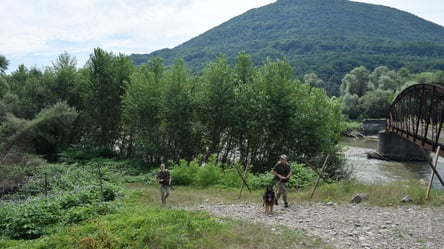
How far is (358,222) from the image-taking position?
11.6 metres

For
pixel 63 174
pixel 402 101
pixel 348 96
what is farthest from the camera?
pixel 348 96

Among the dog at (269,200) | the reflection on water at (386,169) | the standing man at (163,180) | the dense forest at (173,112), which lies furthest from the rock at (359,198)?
the reflection on water at (386,169)

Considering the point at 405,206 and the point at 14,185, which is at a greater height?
the point at 405,206

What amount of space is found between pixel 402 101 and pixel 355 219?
35.5 m

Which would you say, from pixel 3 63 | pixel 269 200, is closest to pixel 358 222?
pixel 269 200

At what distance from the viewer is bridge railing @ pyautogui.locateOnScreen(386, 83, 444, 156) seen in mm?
28641

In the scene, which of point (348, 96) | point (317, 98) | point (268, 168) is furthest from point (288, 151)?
point (348, 96)

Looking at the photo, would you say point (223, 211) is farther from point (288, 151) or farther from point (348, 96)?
point (348, 96)

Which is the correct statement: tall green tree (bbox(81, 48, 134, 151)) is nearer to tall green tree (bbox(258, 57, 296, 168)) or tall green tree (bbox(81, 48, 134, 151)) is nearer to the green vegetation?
tall green tree (bbox(258, 57, 296, 168))

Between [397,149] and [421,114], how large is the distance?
17.7 m

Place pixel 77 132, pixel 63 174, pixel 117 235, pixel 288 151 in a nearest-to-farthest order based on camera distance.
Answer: pixel 117 235
pixel 63 174
pixel 288 151
pixel 77 132

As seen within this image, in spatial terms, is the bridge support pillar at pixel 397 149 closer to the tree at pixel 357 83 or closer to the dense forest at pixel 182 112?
the dense forest at pixel 182 112

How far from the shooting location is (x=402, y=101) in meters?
42.6

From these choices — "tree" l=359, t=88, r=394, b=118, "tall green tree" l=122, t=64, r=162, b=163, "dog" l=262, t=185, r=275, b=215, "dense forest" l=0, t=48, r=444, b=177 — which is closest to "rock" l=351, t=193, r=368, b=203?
"dog" l=262, t=185, r=275, b=215
